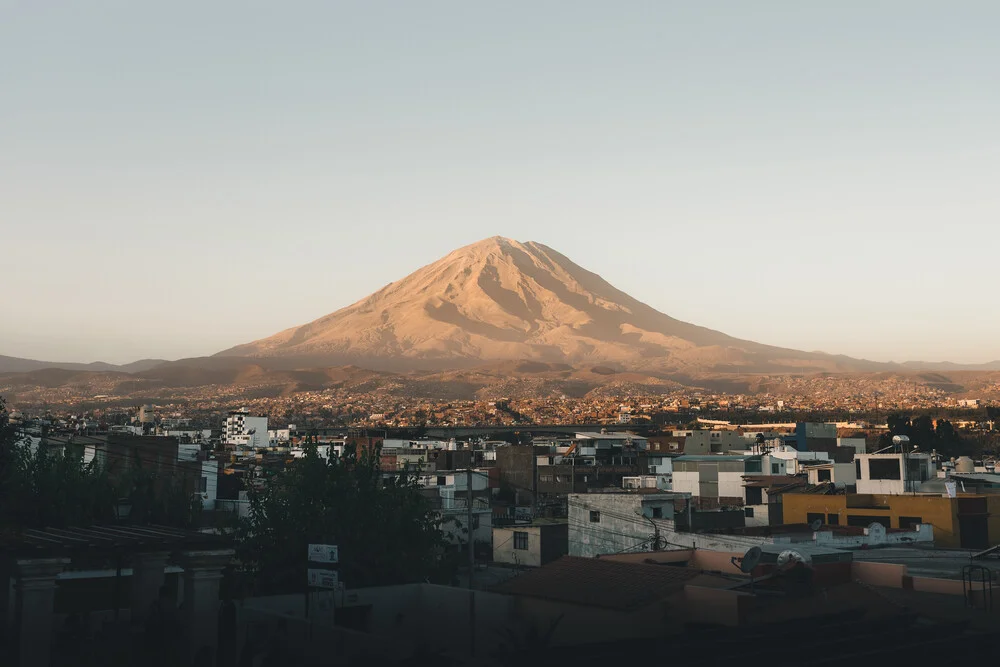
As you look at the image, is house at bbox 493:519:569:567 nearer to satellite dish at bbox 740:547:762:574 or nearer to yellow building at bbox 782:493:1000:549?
yellow building at bbox 782:493:1000:549

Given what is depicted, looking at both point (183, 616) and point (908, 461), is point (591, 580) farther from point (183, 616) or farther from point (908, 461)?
point (908, 461)

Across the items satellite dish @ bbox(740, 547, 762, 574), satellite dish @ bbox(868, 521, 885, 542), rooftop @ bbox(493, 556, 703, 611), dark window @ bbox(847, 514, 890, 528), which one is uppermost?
satellite dish @ bbox(740, 547, 762, 574)

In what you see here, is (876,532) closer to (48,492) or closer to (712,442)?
(48,492)

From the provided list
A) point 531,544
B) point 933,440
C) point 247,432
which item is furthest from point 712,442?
point 247,432

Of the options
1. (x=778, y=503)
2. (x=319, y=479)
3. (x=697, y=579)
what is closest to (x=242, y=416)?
(x=778, y=503)

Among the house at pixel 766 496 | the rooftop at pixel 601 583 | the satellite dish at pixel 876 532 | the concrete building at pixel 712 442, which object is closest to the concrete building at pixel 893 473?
the house at pixel 766 496

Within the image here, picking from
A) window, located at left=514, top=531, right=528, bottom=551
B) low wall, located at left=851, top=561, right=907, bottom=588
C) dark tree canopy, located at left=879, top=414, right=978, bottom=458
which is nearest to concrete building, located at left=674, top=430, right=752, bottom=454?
dark tree canopy, located at left=879, top=414, right=978, bottom=458
